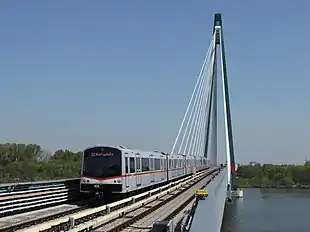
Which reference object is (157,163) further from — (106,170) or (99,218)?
(99,218)

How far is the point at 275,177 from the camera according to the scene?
79.1 metres

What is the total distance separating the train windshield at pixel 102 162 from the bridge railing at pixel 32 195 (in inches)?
50.0

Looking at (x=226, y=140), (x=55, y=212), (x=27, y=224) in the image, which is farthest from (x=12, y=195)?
(x=226, y=140)

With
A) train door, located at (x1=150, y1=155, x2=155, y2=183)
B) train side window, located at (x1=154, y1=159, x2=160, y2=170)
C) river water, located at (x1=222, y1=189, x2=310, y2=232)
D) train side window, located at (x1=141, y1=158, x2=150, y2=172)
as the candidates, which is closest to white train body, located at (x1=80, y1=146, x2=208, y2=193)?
train side window, located at (x1=141, y1=158, x2=150, y2=172)

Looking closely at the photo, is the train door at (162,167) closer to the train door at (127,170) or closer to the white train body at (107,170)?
the white train body at (107,170)

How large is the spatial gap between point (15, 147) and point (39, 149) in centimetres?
345

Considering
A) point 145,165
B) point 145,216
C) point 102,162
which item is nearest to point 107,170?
point 102,162

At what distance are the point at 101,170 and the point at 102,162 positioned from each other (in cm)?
32

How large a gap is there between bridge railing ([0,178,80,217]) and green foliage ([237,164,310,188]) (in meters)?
60.2

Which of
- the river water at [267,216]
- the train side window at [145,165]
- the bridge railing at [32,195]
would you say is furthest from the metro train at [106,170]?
the river water at [267,216]

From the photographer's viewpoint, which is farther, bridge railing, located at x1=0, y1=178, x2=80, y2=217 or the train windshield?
the train windshield

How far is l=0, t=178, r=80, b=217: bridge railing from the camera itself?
15117mm

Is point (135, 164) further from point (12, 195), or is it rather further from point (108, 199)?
point (12, 195)

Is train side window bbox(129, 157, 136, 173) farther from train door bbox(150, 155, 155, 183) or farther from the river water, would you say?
the river water
